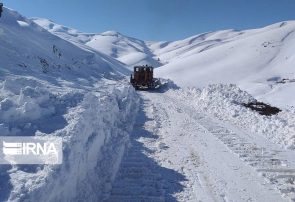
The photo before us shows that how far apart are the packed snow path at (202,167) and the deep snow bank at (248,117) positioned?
1.81ft

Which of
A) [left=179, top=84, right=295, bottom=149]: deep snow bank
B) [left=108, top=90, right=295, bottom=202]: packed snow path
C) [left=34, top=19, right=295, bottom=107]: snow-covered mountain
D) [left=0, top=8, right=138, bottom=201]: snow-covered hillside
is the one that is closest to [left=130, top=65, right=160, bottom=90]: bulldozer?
[left=34, top=19, right=295, bottom=107]: snow-covered mountain

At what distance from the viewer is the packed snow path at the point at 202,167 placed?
7.66 meters

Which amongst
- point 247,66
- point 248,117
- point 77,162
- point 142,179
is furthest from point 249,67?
point 77,162

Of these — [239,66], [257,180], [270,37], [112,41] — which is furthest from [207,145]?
[112,41]

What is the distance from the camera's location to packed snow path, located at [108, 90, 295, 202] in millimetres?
7664

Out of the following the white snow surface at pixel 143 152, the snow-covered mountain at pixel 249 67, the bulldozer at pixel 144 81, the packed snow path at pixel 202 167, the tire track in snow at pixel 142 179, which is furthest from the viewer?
the snow-covered mountain at pixel 249 67

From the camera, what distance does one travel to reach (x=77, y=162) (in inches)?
265

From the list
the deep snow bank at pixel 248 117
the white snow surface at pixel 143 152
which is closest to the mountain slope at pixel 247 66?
the deep snow bank at pixel 248 117

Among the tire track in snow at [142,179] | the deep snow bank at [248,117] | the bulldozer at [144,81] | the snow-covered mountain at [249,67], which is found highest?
the snow-covered mountain at [249,67]

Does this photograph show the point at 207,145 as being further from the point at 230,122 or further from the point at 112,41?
the point at 112,41

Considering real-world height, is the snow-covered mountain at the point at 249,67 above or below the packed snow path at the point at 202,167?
above

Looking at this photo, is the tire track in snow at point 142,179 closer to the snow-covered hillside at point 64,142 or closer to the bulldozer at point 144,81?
the snow-covered hillside at point 64,142

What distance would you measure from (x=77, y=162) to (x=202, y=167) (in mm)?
3550

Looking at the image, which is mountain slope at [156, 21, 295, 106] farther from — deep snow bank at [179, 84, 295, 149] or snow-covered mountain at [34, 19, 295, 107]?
deep snow bank at [179, 84, 295, 149]
